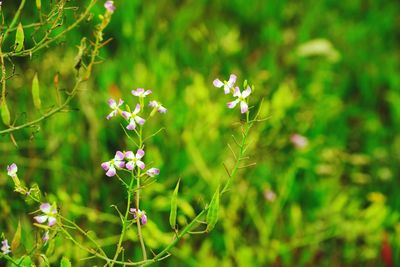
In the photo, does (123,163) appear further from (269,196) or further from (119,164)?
(269,196)

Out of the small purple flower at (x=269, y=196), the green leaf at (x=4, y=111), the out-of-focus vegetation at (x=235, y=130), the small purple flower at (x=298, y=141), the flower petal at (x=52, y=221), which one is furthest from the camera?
the small purple flower at (x=298, y=141)

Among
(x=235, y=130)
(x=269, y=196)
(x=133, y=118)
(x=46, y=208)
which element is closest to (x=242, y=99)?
(x=133, y=118)

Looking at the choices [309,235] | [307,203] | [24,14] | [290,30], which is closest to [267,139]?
[307,203]

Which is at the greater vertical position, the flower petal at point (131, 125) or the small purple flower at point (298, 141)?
the flower petal at point (131, 125)

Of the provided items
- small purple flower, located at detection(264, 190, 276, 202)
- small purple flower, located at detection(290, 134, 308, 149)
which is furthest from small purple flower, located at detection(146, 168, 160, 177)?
small purple flower, located at detection(290, 134, 308, 149)

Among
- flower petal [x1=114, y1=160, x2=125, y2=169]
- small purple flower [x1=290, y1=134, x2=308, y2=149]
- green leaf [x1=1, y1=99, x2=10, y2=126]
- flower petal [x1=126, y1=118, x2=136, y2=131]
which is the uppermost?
green leaf [x1=1, y1=99, x2=10, y2=126]

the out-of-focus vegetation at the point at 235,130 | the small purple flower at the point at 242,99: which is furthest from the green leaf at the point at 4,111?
the out-of-focus vegetation at the point at 235,130

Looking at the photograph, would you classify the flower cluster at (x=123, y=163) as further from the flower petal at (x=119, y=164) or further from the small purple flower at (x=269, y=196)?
the small purple flower at (x=269, y=196)

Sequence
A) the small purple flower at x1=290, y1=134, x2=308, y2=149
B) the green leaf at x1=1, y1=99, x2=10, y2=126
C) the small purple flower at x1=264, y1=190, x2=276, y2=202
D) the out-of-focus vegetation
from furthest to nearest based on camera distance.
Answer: the small purple flower at x1=290, y1=134, x2=308, y2=149 < the small purple flower at x1=264, y1=190, x2=276, y2=202 < the out-of-focus vegetation < the green leaf at x1=1, y1=99, x2=10, y2=126

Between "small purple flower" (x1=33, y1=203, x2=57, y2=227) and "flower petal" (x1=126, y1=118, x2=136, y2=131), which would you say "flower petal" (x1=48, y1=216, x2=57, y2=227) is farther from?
"flower petal" (x1=126, y1=118, x2=136, y2=131)
